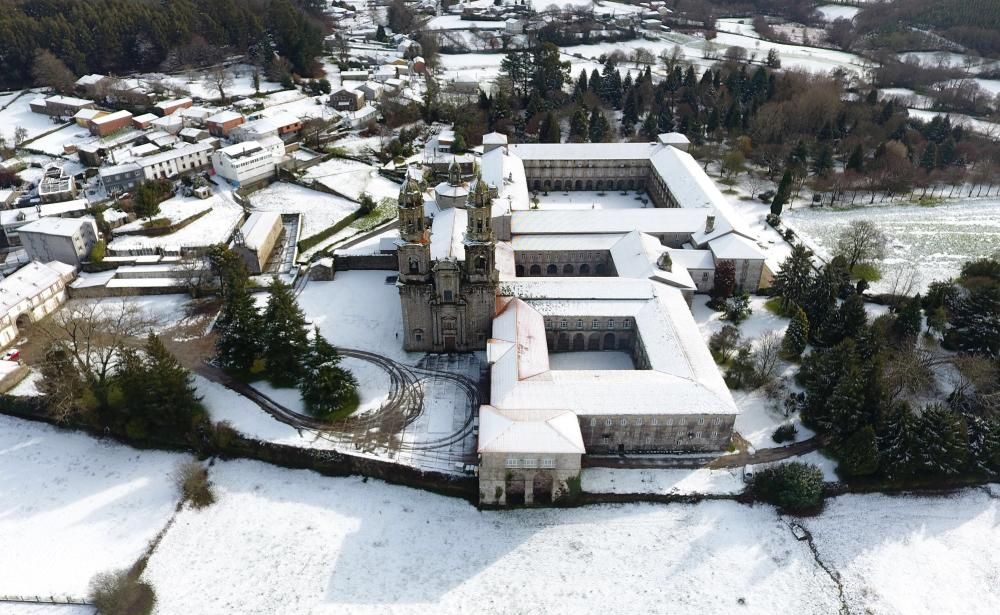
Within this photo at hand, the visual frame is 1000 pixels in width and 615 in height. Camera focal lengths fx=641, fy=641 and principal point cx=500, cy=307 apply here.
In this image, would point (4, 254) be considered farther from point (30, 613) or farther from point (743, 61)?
point (743, 61)

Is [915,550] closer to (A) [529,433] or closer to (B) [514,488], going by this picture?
(A) [529,433]

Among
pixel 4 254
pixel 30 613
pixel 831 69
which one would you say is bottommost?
pixel 30 613

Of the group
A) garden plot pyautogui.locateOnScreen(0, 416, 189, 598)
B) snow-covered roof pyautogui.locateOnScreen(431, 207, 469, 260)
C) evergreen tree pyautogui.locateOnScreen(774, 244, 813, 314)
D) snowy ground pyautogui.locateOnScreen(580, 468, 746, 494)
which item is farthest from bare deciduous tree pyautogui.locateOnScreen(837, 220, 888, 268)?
garden plot pyautogui.locateOnScreen(0, 416, 189, 598)

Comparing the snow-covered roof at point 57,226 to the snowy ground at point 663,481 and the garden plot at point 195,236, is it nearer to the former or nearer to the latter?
the garden plot at point 195,236

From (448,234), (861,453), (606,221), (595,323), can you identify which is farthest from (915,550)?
(448,234)

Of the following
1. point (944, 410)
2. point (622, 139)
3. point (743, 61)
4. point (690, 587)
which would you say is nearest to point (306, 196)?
point (622, 139)

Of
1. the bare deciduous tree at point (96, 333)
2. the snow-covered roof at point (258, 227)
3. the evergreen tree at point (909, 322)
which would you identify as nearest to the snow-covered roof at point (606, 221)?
the evergreen tree at point (909, 322)

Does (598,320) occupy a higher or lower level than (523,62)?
lower
